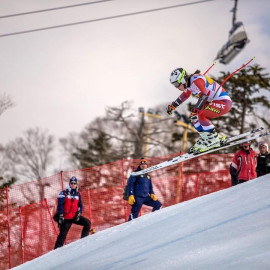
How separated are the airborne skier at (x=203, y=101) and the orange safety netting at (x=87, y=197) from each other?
16.0 ft

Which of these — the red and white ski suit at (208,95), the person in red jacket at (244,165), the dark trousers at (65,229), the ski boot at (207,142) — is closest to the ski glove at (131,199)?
the dark trousers at (65,229)

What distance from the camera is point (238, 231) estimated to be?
225 inches

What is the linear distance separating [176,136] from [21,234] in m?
20.6

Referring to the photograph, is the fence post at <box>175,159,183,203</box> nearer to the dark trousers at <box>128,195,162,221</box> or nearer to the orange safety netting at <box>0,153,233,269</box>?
the orange safety netting at <box>0,153,233,269</box>

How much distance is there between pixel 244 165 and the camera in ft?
33.4

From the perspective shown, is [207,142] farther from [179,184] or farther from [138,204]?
[179,184]

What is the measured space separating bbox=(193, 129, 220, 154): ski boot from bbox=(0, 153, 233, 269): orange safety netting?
4.57m

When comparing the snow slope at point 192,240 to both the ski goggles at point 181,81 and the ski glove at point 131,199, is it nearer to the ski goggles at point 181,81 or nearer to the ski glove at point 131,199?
the ski glove at point 131,199

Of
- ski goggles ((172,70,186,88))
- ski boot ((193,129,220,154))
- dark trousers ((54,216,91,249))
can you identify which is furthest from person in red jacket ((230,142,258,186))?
dark trousers ((54,216,91,249))

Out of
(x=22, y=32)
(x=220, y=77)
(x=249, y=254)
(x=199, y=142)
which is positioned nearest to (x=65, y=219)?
(x=199, y=142)

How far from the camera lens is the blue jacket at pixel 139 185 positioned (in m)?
10.2

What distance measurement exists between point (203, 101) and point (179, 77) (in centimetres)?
55

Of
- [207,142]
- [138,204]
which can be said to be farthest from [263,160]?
[138,204]

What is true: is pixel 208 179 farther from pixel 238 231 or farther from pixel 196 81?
pixel 238 231
